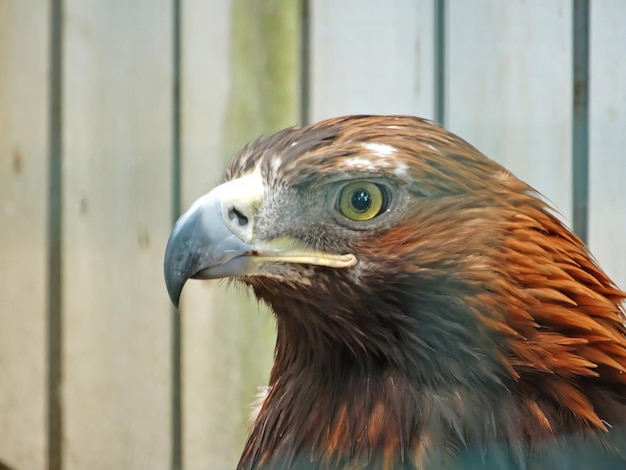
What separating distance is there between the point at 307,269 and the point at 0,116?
0.97 m

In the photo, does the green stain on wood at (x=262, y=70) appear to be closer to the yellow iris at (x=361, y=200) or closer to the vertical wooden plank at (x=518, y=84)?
the vertical wooden plank at (x=518, y=84)

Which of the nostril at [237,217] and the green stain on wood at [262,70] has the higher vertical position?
the green stain on wood at [262,70]

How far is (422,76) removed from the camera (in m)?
1.14

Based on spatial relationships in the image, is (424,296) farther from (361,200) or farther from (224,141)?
(224,141)

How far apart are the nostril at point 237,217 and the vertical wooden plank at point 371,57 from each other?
45cm

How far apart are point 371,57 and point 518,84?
26 cm

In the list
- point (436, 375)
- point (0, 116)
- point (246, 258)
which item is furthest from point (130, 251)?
point (436, 375)

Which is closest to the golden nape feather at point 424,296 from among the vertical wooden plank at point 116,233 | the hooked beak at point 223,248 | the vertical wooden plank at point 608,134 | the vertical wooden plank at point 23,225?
the hooked beak at point 223,248

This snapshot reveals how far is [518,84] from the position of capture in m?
1.09

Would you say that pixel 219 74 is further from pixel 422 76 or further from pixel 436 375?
pixel 436 375

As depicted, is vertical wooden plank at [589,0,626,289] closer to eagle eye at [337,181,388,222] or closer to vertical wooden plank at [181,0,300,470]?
eagle eye at [337,181,388,222]

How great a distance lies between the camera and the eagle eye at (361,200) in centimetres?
81

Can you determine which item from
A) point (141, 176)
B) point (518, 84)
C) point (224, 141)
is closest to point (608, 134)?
point (518, 84)

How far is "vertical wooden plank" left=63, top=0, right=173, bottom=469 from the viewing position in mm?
1361
